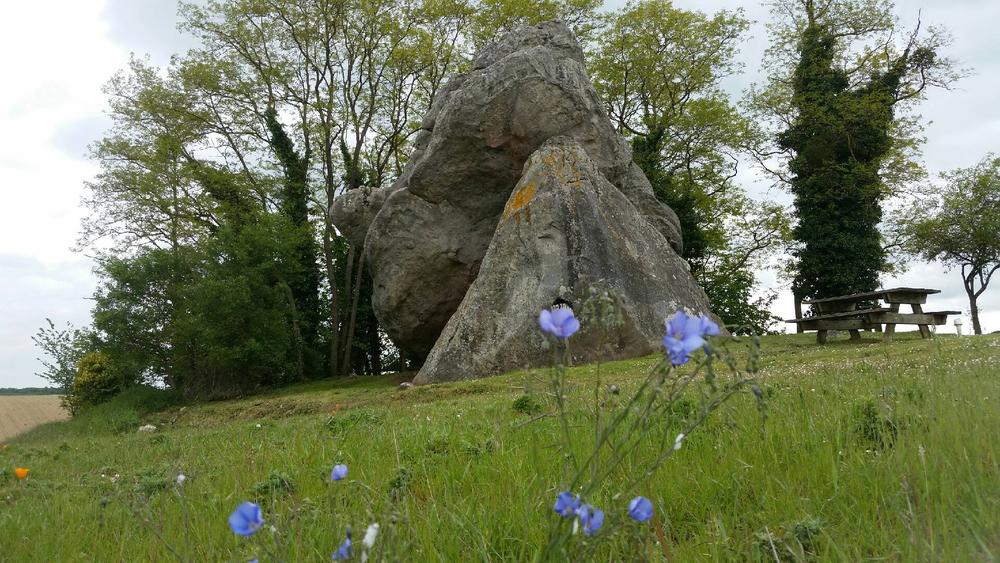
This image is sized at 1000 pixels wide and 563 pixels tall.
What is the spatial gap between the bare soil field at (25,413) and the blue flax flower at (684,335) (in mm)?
25665

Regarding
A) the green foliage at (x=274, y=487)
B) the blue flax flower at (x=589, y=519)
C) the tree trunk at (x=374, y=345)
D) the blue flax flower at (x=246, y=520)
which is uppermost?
the tree trunk at (x=374, y=345)

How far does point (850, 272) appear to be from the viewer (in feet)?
88.8

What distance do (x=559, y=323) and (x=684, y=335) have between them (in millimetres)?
283

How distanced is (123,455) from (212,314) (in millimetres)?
13839

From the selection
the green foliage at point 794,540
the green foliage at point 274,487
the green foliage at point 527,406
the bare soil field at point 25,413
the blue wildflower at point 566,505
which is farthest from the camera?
the bare soil field at point 25,413

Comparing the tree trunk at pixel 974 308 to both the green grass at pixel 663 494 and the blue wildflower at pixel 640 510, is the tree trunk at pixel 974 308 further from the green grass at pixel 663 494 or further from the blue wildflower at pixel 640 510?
the blue wildflower at pixel 640 510

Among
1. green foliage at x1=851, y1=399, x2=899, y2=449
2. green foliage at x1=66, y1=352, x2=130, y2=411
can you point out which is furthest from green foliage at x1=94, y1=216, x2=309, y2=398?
green foliage at x1=851, y1=399, x2=899, y2=449

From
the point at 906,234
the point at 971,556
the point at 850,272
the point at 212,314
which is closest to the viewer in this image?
the point at 971,556

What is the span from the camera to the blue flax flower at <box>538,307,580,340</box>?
145 centimetres

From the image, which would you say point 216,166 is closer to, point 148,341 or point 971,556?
point 148,341

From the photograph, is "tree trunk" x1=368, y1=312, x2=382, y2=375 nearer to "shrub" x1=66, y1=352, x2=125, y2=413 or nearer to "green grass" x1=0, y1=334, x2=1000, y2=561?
"shrub" x1=66, y1=352, x2=125, y2=413

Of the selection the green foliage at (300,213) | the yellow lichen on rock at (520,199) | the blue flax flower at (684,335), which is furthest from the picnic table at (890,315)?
the green foliage at (300,213)

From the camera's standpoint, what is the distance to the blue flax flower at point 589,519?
1390 mm

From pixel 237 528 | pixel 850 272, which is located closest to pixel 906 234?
pixel 850 272
